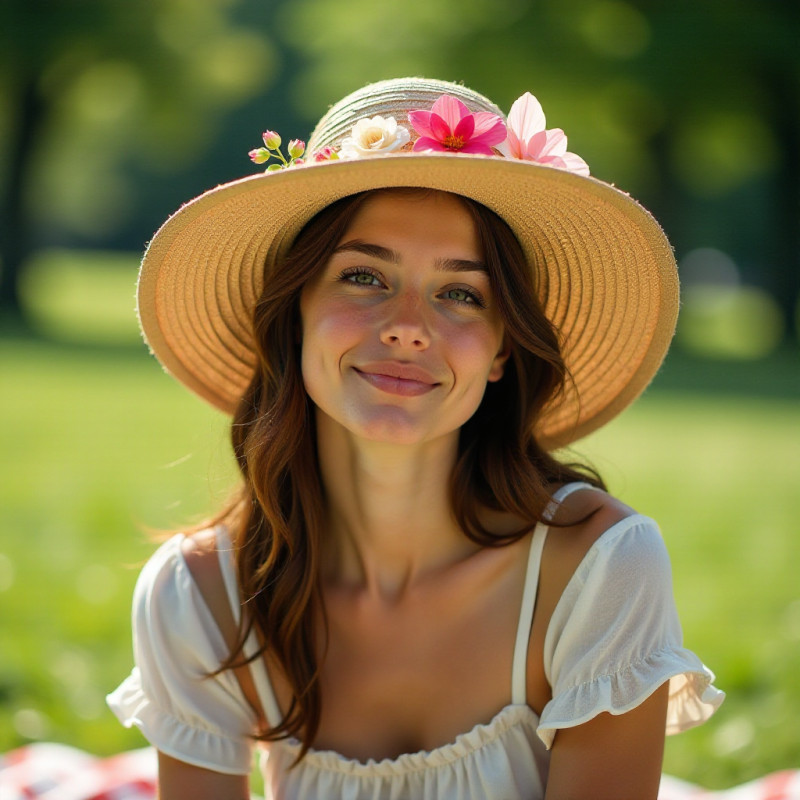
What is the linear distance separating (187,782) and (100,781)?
3.26 ft

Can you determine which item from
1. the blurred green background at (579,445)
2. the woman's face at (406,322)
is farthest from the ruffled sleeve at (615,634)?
the woman's face at (406,322)

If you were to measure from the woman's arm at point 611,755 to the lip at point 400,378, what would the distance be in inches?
34.6

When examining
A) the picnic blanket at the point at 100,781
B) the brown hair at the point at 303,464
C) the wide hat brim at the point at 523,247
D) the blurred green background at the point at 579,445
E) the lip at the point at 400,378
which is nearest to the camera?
the wide hat brim at the point at 523,247

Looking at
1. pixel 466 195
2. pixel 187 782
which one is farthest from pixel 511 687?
pixel 466 195

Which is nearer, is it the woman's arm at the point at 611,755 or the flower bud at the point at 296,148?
the woman's arm at the point at 611,755

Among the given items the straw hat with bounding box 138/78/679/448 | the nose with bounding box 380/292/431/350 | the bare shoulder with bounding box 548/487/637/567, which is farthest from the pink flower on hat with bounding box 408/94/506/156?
the bare shoulder with bounding box 548/487/637/567

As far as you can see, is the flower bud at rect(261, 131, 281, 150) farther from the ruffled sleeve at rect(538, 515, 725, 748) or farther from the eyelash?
the ruffled sleeve at rect(538, 515, 725, 748)

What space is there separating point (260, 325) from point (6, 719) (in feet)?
7.76

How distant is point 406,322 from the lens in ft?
8.71

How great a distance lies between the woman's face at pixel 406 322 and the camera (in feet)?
8.79

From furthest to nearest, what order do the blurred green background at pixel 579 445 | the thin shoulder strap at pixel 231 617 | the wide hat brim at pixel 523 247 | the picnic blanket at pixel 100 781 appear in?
the blurred green background at pixel 579 445 < the picnic blanket at pixel 100 781 < the thin shoulder strap at pixel 231 617 < the wide hat brim at pixel 523 247

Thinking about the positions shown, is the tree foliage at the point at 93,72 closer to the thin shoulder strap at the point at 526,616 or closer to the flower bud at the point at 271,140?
the flower bud at the point at 271,140

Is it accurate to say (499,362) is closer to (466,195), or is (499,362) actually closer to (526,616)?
(466,195)

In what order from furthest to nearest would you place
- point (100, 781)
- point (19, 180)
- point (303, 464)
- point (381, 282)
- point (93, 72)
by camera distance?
point (93, 72) → point (19, 180) → point (100, 781) → point (303, 464) → point (381, 282)
